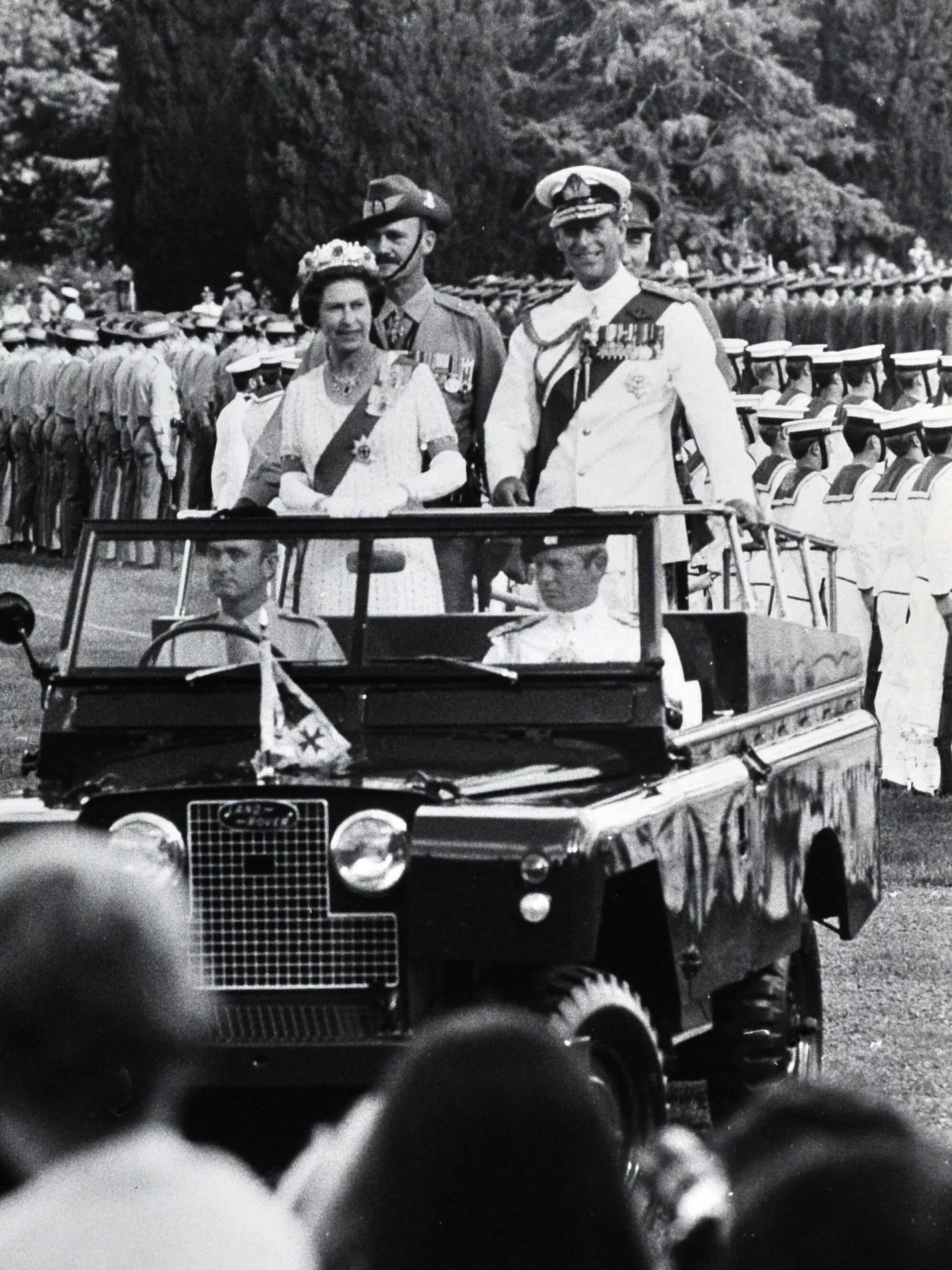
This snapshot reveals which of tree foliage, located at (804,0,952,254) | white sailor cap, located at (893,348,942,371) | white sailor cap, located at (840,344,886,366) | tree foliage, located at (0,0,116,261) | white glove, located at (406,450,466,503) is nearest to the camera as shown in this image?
white glove, located at (406,450,466,503)

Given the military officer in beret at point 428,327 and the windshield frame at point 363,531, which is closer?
the windshield frame at point 363,531

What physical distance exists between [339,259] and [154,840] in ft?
9.36

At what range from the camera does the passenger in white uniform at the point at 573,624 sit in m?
7.09

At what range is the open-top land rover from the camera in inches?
233

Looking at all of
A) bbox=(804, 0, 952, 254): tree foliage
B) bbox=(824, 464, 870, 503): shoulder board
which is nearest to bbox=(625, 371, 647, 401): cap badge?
bbox=(824, 464, 870, 503): shoulder board

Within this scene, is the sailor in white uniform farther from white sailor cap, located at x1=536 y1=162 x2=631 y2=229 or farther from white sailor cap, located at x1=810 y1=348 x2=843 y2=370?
white sailor cap, located at x1=536 y1=162 x2=631 y2=229

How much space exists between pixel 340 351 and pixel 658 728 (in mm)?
2117

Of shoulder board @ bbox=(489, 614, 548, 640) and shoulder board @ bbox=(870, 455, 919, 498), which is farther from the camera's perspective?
shoulder board @ bbox=(870, 455, 919, 498)

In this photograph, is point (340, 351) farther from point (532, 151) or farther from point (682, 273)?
point (532, 151)

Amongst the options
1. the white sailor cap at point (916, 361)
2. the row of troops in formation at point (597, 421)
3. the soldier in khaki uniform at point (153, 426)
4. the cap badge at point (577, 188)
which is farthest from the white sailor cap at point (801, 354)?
the cap badge at point (577, 188)

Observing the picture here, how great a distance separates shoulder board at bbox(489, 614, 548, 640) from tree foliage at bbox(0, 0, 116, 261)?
5191 cm

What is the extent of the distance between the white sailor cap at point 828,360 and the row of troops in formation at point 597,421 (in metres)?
0.02

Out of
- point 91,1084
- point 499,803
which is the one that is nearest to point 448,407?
point 499,803

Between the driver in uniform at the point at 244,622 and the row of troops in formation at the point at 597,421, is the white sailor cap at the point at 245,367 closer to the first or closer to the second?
the row of troops in formation at the point at 597,421
